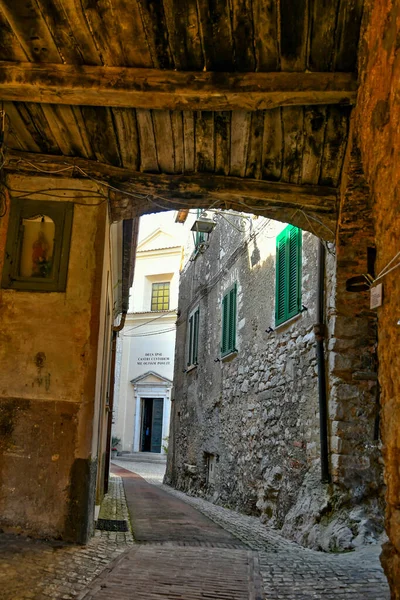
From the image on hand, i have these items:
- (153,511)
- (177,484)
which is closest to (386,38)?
(153,511)

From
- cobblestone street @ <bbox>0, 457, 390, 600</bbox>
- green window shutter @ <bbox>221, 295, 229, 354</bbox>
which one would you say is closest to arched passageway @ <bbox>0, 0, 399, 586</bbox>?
cobblestone street @ <bbox>0, 457, 390, 600</bbox>

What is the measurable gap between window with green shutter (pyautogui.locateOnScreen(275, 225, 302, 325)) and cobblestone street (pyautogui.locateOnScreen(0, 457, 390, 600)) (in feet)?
9.04

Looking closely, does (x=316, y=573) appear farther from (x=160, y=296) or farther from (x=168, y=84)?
(x=160, y=296)

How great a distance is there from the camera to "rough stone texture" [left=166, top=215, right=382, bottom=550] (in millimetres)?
5289

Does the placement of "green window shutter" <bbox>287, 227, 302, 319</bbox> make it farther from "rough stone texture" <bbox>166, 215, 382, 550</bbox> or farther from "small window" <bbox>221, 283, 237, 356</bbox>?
"small window" <bbox>221, 283, 237, 356</bbox>

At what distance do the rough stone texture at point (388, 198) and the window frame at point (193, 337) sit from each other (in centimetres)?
917

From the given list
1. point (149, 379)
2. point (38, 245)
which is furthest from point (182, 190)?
point (149, 379)

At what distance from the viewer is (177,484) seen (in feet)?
41.8

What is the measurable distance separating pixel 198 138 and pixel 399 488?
3226 mm

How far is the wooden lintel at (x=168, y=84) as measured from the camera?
390 centimetres

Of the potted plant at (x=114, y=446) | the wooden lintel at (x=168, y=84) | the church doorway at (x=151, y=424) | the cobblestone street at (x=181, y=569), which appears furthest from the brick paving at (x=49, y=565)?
the church doorway at (x=151, y=424)

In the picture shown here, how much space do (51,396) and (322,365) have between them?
2.91m

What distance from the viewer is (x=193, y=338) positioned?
12914 millimetres

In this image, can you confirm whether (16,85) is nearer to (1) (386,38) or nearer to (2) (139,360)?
(1) (386,38)
